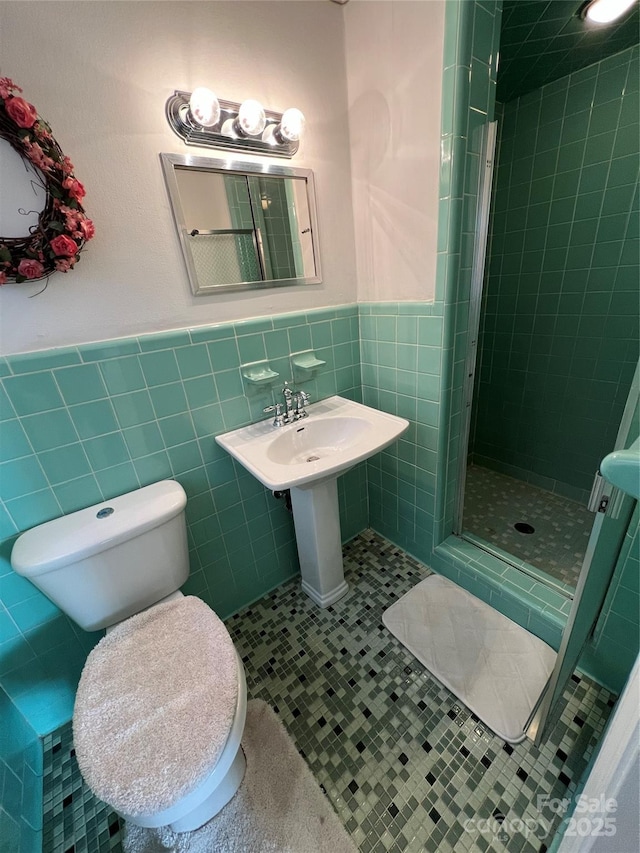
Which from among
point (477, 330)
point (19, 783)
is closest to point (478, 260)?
point (477, 330)

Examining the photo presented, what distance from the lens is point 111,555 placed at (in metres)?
0.99

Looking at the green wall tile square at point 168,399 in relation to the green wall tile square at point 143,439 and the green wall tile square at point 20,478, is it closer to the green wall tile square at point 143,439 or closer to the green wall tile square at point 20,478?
the green wall tile square at point 143,439

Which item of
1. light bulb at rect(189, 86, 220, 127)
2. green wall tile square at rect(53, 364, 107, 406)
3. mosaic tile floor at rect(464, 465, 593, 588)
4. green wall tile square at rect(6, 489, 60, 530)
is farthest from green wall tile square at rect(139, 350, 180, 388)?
mosaic tile floor at rect(464, 465, 593, 588)

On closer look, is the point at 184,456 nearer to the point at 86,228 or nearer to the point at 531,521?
the point at 86,228

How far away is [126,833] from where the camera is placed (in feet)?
3.11

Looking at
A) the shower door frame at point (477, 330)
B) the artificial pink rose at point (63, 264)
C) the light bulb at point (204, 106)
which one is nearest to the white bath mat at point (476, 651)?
the shower door frame at point (477, 330)

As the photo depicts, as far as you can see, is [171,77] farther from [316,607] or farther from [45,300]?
[316,607]

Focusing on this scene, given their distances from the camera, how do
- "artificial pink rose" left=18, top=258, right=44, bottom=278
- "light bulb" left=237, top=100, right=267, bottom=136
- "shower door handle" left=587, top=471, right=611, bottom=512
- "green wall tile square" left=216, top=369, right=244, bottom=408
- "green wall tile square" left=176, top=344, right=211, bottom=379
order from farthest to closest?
"green wall tile square" left=216, top=369, right=244, bottom=408
"green wall tile square" left=176, top=344, right=211, bottom=379
"light bulb" left=237, top=100, right=267, bottom=136
"artificial pink rose" left=18, top=258, right=44, bottom=278
"shower door handle" left=587, top=471, right=611, bottom=512

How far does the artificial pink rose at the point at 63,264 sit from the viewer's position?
0.88 metres

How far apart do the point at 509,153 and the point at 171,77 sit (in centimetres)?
183

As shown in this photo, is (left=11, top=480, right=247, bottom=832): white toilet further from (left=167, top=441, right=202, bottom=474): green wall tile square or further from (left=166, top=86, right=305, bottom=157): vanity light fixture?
(left=166, top=86, right=305, bottom=157): vanity light fixture

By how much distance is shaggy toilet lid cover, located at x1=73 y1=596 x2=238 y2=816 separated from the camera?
2.31 ft

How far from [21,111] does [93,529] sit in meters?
1.03

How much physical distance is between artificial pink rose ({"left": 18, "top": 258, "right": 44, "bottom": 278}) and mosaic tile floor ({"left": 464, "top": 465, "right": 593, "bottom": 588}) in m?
2.07
